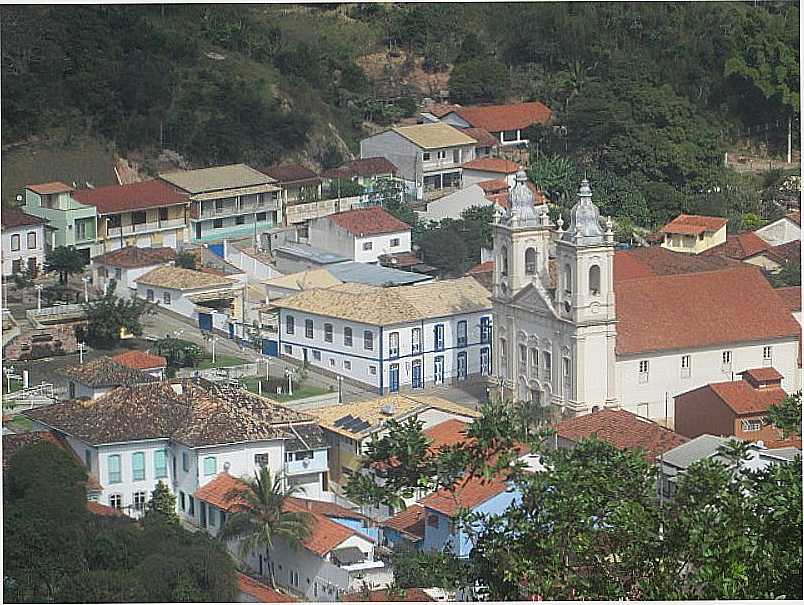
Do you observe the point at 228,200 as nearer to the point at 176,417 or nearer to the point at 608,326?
the point at 176,417

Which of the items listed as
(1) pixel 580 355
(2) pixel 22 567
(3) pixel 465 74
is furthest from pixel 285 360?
(3) pixel 465 74

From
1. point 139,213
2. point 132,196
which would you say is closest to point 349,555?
point 139,213

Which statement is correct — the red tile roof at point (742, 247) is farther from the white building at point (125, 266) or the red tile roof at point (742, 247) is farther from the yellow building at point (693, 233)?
the white building at point (125, 266)

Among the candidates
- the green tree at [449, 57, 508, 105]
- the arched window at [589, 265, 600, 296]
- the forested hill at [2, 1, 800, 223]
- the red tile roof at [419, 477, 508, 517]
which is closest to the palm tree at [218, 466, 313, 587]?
the red tile roof at [419, 477, 508, 517]

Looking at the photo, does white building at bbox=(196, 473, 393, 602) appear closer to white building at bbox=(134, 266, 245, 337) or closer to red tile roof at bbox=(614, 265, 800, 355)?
white building at bbox=(134, 266, 245, 337)

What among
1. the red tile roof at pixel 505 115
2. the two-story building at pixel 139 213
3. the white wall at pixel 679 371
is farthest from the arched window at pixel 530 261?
the two-story building at pixel 139 213

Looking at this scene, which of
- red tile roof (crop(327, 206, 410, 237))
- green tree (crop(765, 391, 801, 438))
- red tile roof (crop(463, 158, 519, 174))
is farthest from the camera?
red tile roof (crop(463, 158, 519, 174))

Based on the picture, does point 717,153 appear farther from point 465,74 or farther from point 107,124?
point 107,124
